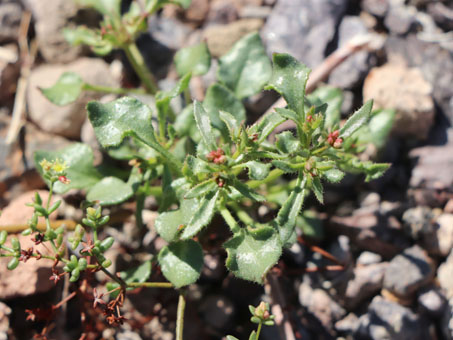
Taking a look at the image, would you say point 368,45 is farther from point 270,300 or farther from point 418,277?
point 270,300

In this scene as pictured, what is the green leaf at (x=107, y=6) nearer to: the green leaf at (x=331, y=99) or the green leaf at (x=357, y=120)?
the green leaf at (x=331, y=99)

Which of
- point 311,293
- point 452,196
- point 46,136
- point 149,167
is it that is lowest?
point 311,293

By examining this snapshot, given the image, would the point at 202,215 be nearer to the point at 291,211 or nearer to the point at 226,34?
the point at 291,211

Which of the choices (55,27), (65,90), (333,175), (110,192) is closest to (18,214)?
(110,192)

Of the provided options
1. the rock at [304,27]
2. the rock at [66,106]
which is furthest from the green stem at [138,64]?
the rock at [304,27]

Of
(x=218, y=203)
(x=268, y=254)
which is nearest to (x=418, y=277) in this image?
(x=268, y=254)

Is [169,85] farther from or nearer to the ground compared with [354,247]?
farther from the ground
